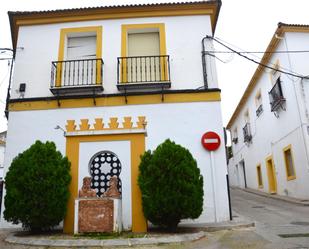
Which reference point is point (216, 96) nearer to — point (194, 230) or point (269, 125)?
point (194, 230)

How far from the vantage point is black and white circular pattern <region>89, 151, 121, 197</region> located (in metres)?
7.77

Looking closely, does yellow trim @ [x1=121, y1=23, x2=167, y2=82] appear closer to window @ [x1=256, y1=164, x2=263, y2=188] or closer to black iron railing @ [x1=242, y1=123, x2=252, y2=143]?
window @ [x1=256, y1=164, x2=263, y2=188]

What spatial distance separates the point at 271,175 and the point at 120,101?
11322mm

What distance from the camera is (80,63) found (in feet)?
29.4

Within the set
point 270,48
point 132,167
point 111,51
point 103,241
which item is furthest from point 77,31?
point 270,48

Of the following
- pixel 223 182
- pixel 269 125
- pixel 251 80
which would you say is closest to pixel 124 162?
pixel 223 182

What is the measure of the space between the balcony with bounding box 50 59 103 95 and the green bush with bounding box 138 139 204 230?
284 cm

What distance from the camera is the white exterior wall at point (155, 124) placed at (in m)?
7.98

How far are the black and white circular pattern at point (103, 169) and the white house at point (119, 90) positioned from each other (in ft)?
0.08

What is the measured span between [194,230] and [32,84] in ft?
18.6

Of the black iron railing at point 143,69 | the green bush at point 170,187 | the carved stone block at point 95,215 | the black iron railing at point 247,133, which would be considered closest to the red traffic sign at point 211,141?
the green bush at point 170,187

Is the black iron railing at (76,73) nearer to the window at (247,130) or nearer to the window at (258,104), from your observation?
the window at (258,104)

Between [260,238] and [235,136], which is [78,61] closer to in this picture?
[260,238]

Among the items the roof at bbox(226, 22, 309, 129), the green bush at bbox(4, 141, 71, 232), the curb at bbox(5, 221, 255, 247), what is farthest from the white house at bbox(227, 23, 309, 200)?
the green bush at bbox(4, 141, 71, 232)
